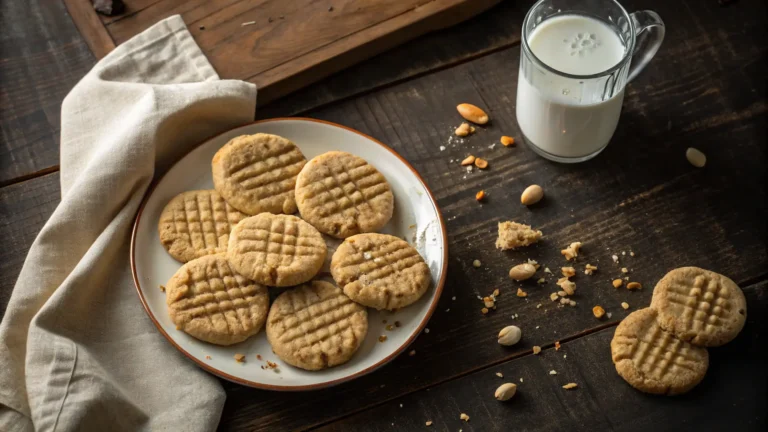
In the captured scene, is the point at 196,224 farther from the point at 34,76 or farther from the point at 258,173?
the point at 34,76

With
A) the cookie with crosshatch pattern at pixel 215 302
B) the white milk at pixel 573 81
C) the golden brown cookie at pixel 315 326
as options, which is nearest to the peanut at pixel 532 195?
the white milk at pixel 573 81

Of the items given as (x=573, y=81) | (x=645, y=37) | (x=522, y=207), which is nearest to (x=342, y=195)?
(x=522, y=207)

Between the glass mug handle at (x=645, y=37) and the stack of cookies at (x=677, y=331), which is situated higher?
the glass mug handle at (x=645, y=37)

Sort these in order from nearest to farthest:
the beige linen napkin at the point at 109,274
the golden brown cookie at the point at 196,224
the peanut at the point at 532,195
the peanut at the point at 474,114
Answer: the beige linen napkin at the point at 109,274
the golden brown cookie at the point at 196,224
the peanut at the point at 532,195
the peanut at the point at 474,114

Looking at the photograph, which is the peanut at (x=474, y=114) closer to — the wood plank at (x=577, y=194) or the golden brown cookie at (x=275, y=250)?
the wood plank at (x=577, y=194)

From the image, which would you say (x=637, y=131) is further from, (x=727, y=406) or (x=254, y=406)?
(x=254, y=406)

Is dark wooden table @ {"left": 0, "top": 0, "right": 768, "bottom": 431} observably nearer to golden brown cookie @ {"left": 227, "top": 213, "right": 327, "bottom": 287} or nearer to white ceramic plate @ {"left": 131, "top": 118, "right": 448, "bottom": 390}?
white ceramic plate @ {"left": 131, "top": 118, "right": 448, "bottom": 390}
